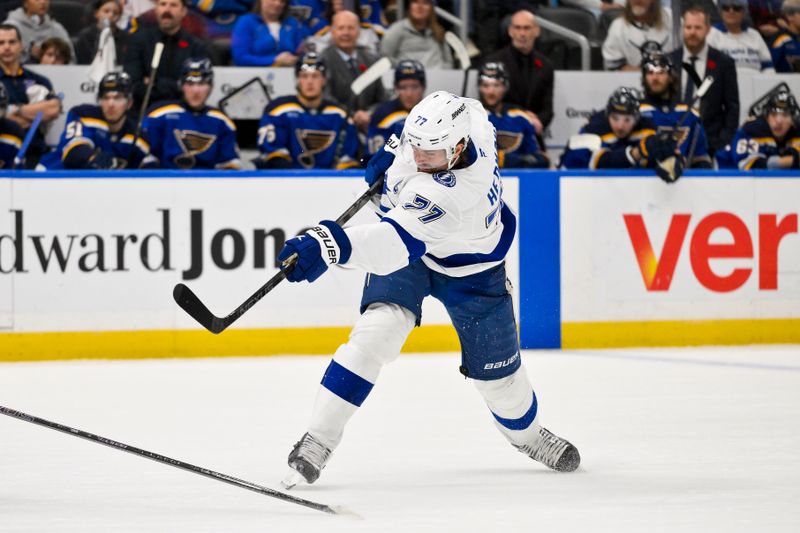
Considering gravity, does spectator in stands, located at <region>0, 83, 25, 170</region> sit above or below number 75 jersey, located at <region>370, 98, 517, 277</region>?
below

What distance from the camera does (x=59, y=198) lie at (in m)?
6.68

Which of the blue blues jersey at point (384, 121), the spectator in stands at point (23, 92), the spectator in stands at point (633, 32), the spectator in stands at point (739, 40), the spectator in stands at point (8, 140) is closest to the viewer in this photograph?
the spectator in stands at point (8, 140)

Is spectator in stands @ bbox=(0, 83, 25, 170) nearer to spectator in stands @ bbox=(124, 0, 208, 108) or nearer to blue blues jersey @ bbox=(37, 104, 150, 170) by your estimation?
blue blues jersey @ bbox=(37, 104, 150, 170)

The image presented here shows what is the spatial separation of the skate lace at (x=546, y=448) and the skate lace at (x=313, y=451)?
2.13 feet

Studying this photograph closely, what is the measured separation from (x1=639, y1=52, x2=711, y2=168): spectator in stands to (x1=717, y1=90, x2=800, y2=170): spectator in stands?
349 millimetres

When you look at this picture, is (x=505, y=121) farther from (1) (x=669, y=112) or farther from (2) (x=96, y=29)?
(2) (x=96, y=29)

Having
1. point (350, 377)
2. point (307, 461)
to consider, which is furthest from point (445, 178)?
point (307, 461)

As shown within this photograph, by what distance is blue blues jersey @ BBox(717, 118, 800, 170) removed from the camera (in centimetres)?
792

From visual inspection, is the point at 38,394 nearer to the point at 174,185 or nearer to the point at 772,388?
the point at 174,185

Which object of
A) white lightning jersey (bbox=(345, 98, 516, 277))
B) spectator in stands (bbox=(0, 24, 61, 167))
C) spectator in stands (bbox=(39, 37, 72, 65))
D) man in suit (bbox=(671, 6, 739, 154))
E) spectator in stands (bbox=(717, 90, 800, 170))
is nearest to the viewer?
white lightning jersey (bbox=(345, 98, 516, 277))

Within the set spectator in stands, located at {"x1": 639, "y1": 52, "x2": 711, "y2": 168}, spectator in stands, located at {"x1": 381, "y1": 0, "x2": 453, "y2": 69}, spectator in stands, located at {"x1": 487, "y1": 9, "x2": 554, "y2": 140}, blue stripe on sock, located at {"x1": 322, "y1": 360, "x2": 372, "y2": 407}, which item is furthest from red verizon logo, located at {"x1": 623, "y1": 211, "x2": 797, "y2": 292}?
blue stripe on sock, located at {"x1": 322, "y1": 360, "x2": 372, "y2": 407}

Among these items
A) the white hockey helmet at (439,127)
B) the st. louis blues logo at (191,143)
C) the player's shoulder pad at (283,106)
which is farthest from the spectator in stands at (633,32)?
the white hockey helmet at (439,127)

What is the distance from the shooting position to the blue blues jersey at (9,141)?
7191 mm

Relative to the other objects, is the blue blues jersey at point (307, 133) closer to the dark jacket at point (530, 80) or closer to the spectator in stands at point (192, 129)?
the spectator in stands at point (192, 129)
